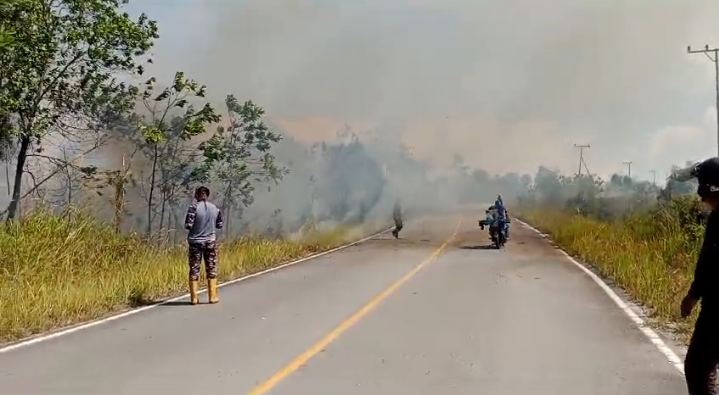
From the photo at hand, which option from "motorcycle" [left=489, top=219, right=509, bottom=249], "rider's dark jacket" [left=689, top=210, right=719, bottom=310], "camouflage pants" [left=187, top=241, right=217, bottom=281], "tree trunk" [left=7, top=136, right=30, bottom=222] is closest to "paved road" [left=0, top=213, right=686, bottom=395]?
"camouflage pants" [left=187, top=241, right=217, bottom=281]

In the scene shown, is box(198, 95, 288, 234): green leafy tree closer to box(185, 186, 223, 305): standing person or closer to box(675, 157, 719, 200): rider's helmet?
box(185, 186, 223, 305): standing person

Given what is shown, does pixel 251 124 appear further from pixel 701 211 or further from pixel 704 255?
pixel 704 255

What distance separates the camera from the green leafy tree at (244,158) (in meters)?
34.2

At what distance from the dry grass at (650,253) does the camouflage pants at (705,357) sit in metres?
5.98

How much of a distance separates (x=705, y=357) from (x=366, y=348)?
5.01 meters

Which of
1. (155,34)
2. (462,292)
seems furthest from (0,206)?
(462,292)

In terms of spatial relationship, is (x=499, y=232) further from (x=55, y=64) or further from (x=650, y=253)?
(x=55, y=64)

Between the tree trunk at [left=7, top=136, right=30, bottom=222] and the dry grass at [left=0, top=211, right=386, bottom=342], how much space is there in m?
3.07

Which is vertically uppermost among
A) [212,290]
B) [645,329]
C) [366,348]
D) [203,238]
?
[203,238]

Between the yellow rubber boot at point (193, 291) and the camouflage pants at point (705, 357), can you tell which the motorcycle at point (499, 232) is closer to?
the yellow rubber boot at point (193, 291)

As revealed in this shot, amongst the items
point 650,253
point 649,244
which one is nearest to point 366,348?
point 650,253

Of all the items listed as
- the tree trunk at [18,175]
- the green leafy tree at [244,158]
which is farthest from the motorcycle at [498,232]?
the tree trunk at [18,175]

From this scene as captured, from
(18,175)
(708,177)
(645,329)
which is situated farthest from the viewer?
(18,175)

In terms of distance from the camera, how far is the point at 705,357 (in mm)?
5332
